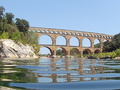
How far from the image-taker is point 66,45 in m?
68.1

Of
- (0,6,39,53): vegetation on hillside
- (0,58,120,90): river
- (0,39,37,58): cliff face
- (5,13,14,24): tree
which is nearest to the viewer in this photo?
(0,58,120,90): river

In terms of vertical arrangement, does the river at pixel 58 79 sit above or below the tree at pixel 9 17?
below

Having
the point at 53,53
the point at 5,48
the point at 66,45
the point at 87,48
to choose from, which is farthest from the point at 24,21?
the point at 87,48

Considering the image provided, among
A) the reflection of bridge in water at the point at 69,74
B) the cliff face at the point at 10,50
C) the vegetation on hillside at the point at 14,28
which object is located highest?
the vegetation on hillside at the point at 14,28

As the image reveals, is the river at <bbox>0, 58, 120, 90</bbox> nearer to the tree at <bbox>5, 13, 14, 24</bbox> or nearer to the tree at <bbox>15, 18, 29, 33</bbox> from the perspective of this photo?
the tree at <bbox>5, 13, 14, 24</bbox>

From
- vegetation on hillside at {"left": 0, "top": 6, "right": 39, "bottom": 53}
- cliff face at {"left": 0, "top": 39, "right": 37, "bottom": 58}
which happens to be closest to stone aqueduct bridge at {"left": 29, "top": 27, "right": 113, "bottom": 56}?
vegetation on hillside at {"left": 0, "top": 6, "right": 39, "bottom": 53}

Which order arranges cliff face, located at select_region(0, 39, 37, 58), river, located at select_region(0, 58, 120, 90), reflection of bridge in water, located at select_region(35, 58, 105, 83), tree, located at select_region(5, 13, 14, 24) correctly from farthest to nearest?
tree, located at select_region(5, 13, 14, 24) < cliff face, located at select_region(0, 39, 37, 58) < reflection of bridge in water, located at select_region(35, 58, 105, 83) < river, located at select_region(0, 58, 120, 90)

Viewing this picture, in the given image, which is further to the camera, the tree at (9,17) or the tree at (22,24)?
the tree at (22,24)

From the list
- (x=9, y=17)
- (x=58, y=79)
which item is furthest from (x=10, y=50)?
(x=58, y=79)

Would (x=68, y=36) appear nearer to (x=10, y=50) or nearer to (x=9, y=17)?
(x=9, y=17)

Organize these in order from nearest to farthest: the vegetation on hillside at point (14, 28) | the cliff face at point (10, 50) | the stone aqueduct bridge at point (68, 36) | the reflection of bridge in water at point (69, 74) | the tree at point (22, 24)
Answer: the reflection of bridge in water at point (69, 74)
the cliff face at point (10, 50)
the vegetation on hillside at point (14, 28)
the tree at point (22, 24)
the stone aqueduct bridge at point (68, 36)

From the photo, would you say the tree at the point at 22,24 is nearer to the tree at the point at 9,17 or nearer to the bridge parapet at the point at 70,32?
the tree at the point at 9,17

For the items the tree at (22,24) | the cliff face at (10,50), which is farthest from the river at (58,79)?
the tree at (22,24)

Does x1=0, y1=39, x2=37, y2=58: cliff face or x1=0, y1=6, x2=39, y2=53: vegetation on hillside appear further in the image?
x1=0, y1=6, x2=39, y2=53: vegetation on hillside
